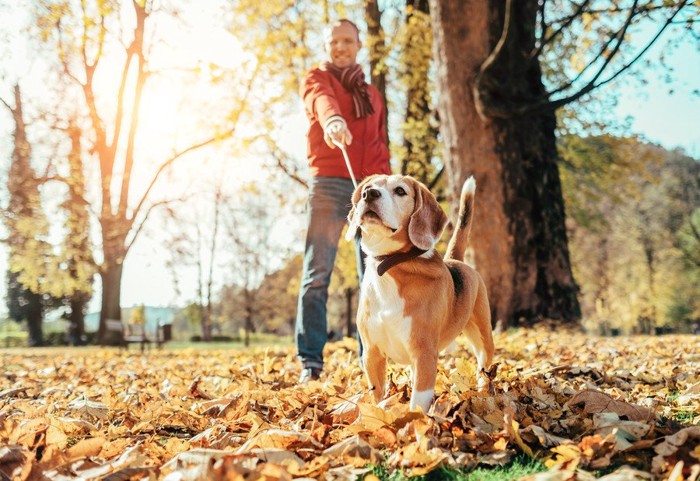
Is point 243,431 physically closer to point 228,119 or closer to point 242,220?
point 228,119

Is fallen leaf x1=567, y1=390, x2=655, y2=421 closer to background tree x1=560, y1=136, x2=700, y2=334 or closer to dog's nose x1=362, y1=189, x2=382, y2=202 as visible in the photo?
dog's nose x1=362, y1=189, x2=382, y2=202

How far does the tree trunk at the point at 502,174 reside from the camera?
8.58m

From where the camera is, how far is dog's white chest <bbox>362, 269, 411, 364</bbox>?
2889mm

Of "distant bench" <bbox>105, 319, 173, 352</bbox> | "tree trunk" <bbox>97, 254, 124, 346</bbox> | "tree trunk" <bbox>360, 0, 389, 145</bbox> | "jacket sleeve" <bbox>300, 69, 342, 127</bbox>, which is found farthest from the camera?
"tree trunk" <bbox>97, 254, 124, 346</bbox>

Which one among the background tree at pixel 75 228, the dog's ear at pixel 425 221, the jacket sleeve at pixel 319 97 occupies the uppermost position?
the background tree at pixel 75 228

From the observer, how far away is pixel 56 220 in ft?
84.3

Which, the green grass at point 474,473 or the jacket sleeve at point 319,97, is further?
the jacket sleeve at point 319,97

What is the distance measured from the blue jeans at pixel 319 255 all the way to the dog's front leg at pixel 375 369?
177 centimetres

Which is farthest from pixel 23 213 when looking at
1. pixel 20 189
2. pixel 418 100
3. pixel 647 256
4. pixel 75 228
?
pixel 647 256

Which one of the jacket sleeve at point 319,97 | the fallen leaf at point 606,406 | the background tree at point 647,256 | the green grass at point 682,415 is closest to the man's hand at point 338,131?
the jacket sleeve at point 319,97

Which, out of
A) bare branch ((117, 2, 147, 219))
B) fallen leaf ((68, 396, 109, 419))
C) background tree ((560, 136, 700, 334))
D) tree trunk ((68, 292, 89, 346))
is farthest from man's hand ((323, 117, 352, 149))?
tree trunk ((68, 292, 89, 346))

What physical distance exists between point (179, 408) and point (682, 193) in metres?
47.8

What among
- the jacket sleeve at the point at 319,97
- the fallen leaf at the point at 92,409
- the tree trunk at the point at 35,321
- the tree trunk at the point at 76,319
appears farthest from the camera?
the tree trunk at the point at 35,321

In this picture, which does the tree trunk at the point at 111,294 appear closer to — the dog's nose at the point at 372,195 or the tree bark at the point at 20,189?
the tree bark at the point at 20,189
